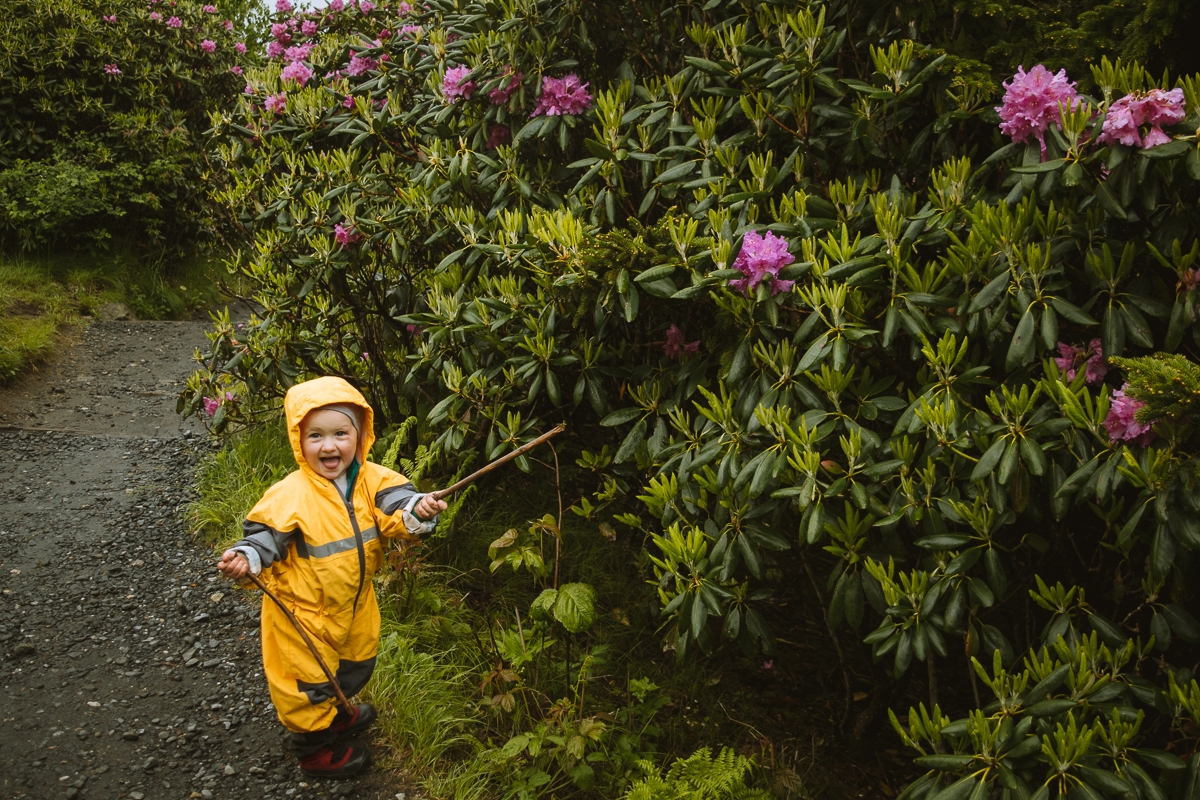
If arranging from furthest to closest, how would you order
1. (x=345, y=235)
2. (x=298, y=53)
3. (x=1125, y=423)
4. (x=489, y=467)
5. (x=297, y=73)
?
(x=298, y=53) < (x=297, y=73) < (x=345, y=235) < (x=489, y=467) < (x=1125, y=423)

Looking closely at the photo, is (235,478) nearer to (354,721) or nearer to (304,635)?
(354,721)

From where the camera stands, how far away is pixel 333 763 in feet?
8.75

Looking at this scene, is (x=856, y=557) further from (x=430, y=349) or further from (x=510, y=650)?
(x=430, y=349)

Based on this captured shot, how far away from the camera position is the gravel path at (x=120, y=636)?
2703 millimetres

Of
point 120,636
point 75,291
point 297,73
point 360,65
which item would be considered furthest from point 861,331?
point 75,291

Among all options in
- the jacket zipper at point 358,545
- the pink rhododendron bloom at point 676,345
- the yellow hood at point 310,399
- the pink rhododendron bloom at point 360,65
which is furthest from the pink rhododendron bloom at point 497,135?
the jacket zipper at point 358,545

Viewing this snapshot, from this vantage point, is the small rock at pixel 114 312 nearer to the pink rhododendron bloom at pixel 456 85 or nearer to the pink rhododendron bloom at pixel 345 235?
the pink rhododendron bloom at pixel 345 235

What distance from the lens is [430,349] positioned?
129 inches

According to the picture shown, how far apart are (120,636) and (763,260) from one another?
3.09m

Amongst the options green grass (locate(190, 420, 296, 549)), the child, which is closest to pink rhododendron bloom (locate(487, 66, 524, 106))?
the child

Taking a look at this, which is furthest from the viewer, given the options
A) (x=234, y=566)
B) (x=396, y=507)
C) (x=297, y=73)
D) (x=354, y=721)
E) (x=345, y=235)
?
(x=297, y=73)

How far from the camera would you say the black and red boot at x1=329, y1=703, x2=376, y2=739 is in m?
2.68

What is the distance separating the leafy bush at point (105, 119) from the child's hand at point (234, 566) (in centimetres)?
651

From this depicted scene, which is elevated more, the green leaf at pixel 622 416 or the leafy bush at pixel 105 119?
the leafy bush at pixel 105 119
